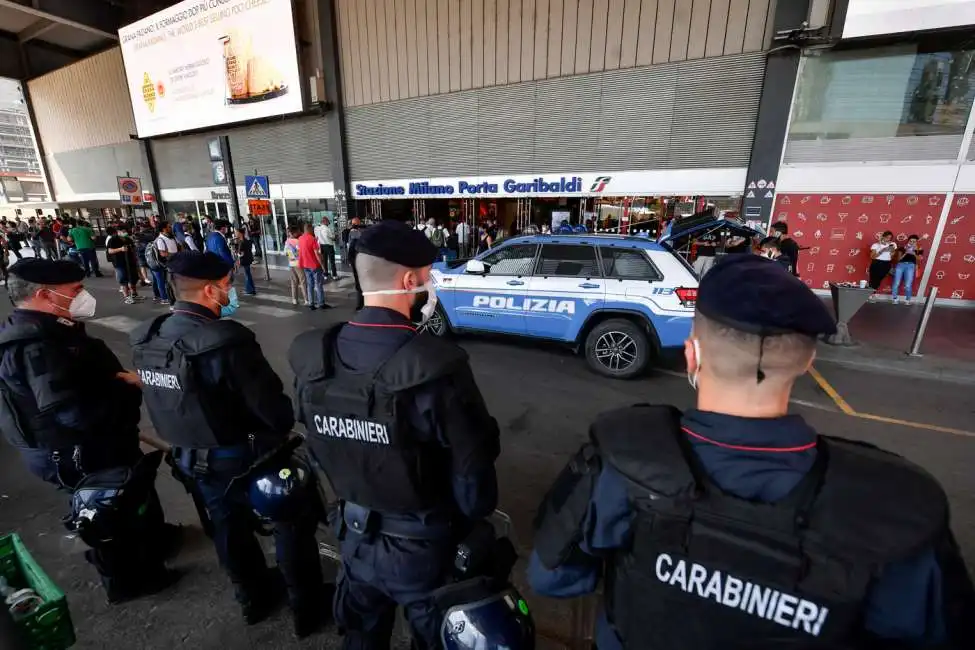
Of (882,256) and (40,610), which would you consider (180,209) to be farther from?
(882,256)

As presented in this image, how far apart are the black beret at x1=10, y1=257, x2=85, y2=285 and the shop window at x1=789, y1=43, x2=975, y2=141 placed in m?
12.8

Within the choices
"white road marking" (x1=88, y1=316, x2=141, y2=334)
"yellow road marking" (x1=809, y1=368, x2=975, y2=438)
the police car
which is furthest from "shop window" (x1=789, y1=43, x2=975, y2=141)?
"white road marking" (x1=88, y1=316, x2=141, y2=334)

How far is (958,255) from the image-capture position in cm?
956

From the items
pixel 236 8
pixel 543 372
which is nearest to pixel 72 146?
pixel 236 8

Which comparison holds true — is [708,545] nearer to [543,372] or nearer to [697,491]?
[697,491]

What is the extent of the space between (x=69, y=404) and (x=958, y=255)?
14.6 m

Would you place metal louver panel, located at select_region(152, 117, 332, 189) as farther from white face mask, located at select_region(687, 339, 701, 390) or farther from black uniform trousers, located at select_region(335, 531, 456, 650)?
white face mask, located at select_region(687, 339, 701, 390)

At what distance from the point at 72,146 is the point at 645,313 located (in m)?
32.1

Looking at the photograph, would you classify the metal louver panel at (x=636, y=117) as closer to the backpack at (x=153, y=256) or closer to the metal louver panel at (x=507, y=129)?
the metal louver panel at (x=507, y=129)

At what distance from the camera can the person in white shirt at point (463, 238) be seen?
1455cm

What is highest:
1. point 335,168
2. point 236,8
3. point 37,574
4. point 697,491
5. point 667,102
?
point 236,8

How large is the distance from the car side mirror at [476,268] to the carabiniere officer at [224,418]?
407cm

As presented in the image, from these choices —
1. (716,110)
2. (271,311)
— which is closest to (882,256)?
(716,110)

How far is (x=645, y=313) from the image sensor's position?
542 cm
